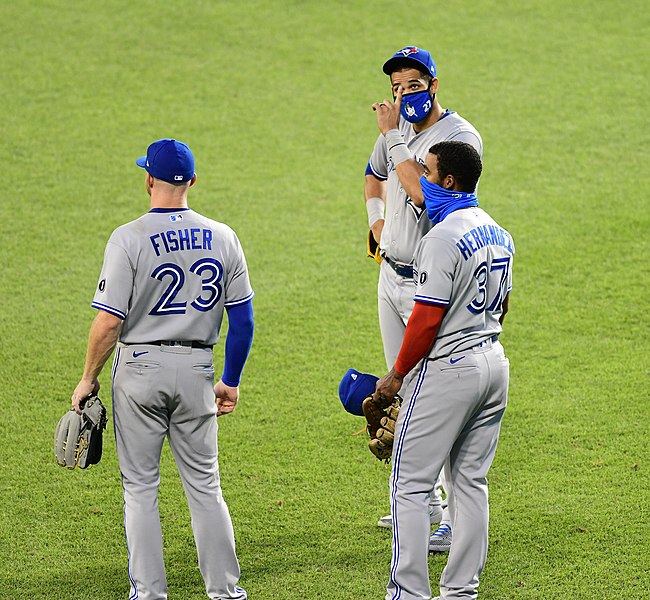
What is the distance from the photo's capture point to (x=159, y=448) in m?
4.01

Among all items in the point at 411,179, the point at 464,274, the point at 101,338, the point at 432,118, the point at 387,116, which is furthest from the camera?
the point at 432,118

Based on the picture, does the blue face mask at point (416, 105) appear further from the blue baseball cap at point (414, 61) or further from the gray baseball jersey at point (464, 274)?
the gray baseball jersey at point (464, 274)

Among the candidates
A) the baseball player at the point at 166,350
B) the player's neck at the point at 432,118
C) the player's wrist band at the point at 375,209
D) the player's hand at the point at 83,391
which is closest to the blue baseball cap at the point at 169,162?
the baseball player at the point at 166,350

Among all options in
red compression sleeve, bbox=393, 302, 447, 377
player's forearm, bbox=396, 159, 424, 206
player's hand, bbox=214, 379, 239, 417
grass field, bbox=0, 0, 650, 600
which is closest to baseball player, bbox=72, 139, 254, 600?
player's hand, bbox=214, 379, 239, 417

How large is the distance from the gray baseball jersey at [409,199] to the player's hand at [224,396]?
0.99 m

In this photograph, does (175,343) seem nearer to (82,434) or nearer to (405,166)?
(82,434)

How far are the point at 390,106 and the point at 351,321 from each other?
2.77 meters

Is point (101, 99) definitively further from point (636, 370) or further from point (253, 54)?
point (636, 370)

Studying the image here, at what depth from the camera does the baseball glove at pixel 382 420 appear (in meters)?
4.06

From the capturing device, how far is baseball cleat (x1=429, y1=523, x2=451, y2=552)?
458cm

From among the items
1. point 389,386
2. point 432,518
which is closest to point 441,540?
point 432,518

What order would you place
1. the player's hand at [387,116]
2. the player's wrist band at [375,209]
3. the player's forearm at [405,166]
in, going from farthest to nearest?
the player's wrist band at [375,209] < the player's hand at [387,116] < the player's forearm at [405,166]

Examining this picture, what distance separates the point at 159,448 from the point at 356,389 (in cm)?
84

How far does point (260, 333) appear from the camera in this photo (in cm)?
692
